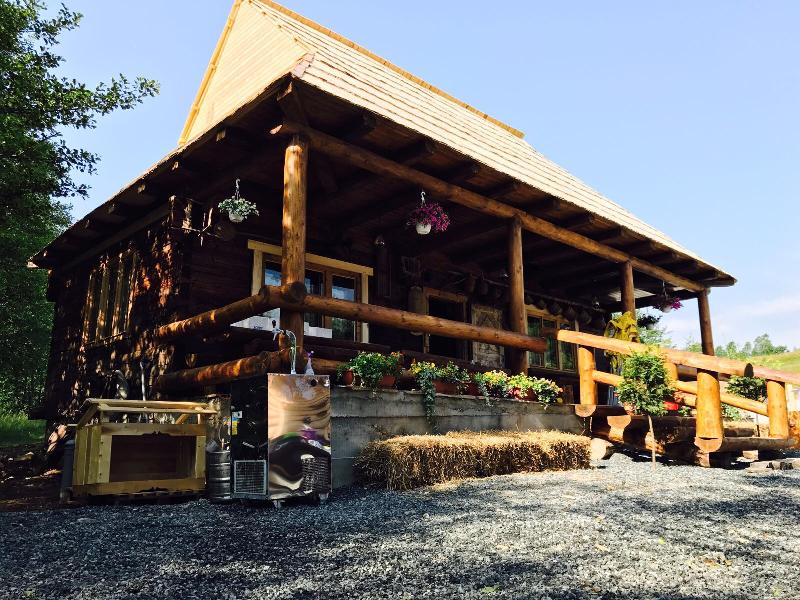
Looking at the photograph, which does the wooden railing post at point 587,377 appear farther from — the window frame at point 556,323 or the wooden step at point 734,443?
the window frame at point 556,323

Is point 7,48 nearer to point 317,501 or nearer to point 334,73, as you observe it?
point 334,73

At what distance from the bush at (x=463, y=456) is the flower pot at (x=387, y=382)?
74 centimetres

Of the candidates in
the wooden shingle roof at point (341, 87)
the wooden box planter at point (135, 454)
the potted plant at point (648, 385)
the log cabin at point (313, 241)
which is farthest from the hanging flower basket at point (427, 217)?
the wooden box planter at point (135, 454)

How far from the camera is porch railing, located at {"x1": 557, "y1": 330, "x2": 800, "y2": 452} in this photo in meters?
8.01

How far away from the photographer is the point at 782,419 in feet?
29.9

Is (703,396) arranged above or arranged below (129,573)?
above

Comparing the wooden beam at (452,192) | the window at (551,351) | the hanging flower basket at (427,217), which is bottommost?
the window at (551,351)

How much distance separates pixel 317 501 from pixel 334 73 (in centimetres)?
524

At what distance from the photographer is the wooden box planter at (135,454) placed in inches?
239

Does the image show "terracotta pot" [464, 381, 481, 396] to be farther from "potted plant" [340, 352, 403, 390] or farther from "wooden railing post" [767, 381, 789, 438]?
"wooden railing post" [767, 381, 789, 438]

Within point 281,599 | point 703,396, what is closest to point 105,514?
point 281,599

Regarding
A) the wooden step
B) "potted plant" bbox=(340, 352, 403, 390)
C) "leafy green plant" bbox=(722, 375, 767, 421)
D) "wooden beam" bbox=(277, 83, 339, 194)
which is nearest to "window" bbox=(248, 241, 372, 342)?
"wooden beam" bbox=(277, 83, 339, 194)

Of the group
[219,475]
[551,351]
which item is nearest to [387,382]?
[219,475]

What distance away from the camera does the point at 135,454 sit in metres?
6.66
